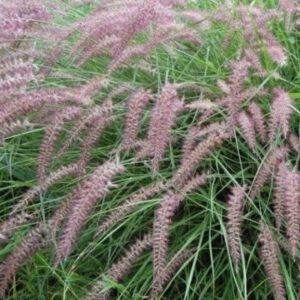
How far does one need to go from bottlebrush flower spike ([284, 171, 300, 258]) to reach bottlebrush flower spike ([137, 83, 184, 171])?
35 cm

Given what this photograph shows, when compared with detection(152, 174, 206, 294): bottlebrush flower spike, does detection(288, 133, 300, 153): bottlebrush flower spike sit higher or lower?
higher

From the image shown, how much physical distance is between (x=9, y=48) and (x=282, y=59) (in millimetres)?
1022

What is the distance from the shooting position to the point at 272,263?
167 centimetres

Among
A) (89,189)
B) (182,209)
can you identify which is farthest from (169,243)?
(89,189)

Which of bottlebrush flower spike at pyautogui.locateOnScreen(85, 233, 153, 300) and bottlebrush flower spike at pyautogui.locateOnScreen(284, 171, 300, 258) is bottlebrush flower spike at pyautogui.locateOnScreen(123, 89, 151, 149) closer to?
bottlebrush flower spike at pyautogui.locateOnScreen(85, 233, 153, 300)

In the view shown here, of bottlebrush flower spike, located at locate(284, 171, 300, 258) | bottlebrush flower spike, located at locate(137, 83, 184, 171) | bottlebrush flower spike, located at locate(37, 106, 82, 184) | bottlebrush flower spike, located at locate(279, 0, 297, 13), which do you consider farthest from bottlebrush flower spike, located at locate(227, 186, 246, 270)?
bottlebrush flower spike, located at locate(279, 0, 297, 13)

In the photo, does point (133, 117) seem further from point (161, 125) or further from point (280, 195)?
→ point (280, 195)

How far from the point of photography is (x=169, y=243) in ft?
6.57

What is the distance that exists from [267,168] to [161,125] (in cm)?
35

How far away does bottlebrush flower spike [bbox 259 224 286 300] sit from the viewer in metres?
1.64

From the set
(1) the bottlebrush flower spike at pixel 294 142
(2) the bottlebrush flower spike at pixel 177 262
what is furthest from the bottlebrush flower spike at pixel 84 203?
(1) the bottlebrush flower spike at pixel 294 142

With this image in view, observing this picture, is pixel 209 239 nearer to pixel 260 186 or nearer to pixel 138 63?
pixel 260 186

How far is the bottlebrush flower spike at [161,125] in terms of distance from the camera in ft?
5.60

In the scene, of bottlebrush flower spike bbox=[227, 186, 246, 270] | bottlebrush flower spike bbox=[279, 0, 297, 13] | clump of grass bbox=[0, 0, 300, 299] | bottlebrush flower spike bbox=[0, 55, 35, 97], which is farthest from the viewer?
bottlebrush flower spike bbox=[279, 0, 297, 13]
